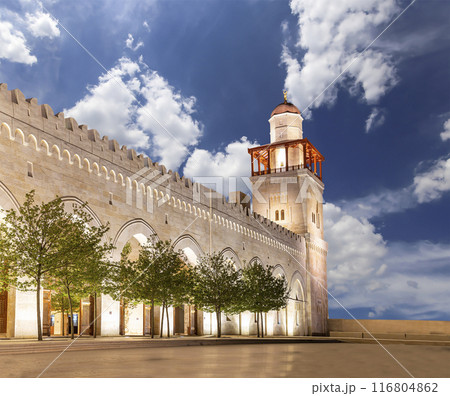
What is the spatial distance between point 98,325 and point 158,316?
6.06 meters

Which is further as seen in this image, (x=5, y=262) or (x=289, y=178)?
(x=289, y=178)

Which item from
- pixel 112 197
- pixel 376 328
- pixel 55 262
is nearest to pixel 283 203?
pixel 376 328

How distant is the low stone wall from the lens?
4564 cm

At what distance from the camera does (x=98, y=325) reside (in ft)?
70.9

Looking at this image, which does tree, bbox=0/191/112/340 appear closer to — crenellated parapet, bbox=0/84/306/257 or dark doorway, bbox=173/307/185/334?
crenellated parapet, bbox=0/84/306/257

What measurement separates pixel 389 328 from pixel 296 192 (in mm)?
15999

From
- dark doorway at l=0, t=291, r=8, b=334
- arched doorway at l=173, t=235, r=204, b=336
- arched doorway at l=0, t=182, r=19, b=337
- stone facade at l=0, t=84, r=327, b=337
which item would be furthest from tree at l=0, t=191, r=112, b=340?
arched doorway at l=173, t=235, r=204, b=336

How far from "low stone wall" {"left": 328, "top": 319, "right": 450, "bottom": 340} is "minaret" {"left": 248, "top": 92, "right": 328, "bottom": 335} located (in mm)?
1823

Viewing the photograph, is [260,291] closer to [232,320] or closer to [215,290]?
[232,320]

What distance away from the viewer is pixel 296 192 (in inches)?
2100

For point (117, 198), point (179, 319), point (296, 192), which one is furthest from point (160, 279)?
point (296, 192)

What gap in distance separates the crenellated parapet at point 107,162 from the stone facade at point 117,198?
4cm

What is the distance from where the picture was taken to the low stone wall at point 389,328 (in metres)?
45.6
